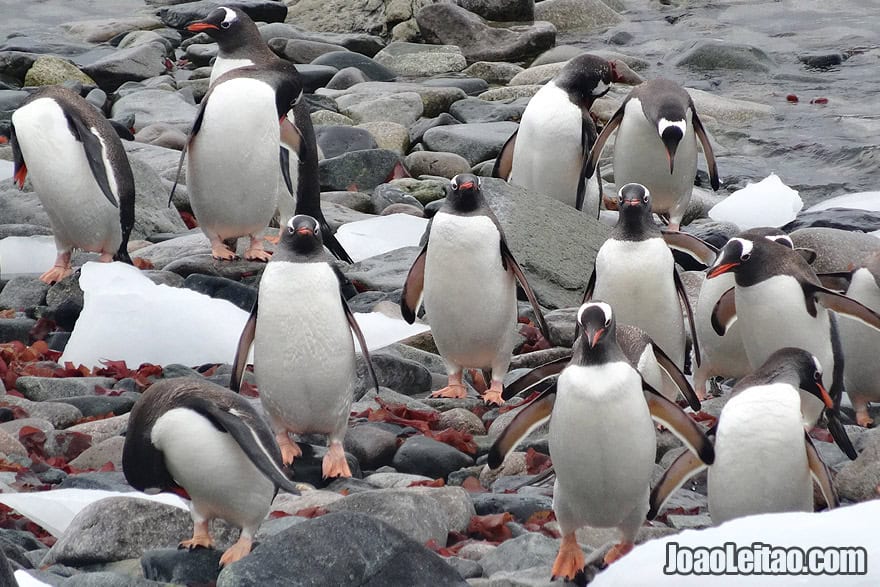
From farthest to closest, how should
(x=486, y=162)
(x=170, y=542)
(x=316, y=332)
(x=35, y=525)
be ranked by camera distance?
(x=486, y=162) → (x=316, y=332) → (x=35, y=525) → (x=170, y=542)

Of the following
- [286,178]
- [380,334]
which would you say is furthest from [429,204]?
[380,334]

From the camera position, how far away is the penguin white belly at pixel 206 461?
4035 mm

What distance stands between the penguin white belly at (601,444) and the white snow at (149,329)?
251cm

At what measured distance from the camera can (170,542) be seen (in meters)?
4.23

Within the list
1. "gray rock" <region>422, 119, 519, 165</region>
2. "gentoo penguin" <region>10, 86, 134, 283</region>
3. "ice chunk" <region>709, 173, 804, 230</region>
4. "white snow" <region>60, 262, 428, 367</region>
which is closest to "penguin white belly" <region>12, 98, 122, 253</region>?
"gentoo penguin" <region>10, 86, 134, 283</region>

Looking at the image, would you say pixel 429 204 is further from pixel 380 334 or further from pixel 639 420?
pixel 639 420

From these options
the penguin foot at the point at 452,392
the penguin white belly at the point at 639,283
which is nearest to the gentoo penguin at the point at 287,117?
the penguin foot at the point at 452,392

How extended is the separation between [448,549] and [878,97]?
13.6 metres

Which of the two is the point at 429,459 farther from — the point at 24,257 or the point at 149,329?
the point at 24,257

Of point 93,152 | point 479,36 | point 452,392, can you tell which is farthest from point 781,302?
point 479,36

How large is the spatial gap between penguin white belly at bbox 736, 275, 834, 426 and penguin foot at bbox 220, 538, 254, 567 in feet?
8.13

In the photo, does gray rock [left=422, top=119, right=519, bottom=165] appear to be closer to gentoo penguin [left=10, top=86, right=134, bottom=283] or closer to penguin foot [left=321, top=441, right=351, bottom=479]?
gentoo penguin [left=10, top=86, right=134, bottom=283]

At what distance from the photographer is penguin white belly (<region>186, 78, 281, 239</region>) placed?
7.33 metres

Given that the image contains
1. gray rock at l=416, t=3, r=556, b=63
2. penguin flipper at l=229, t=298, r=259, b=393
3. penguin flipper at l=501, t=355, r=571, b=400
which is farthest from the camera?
gray rock at l=416, t=3, r=556, b=63
